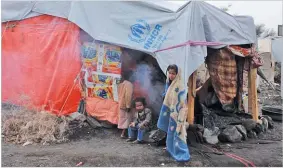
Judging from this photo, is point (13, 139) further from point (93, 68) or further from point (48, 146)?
point (93, 68)

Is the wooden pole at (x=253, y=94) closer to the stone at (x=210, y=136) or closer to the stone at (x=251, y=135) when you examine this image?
the stone at (x=251, y=135)

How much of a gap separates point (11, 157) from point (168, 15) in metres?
3.70

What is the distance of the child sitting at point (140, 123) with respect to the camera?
5.68 meters

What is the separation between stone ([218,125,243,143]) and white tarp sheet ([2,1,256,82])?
1.56m

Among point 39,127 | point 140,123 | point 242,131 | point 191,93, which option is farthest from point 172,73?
point 39,127

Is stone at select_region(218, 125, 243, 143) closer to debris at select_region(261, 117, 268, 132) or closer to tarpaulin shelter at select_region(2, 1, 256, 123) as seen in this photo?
debris at select_region(261, 117, 268, 132)

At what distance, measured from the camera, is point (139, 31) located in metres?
6.28

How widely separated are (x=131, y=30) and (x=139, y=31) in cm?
17

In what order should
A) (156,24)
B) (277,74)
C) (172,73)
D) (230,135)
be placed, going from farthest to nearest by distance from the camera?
1. (277,74)
2. (156,24)
3. (230,135)
4. (172,73)

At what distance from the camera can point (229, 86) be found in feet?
21.1

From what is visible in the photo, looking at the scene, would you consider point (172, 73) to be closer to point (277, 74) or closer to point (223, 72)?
point (223, 72)

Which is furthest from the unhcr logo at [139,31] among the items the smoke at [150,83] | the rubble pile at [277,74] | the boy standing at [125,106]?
the rubble pile at [277,74]

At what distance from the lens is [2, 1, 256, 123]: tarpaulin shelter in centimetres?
548

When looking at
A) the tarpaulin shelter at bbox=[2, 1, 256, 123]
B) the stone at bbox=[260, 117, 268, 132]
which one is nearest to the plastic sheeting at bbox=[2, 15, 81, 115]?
the tarpaulin shelter at bbox=[2, 1, 256, 123]
